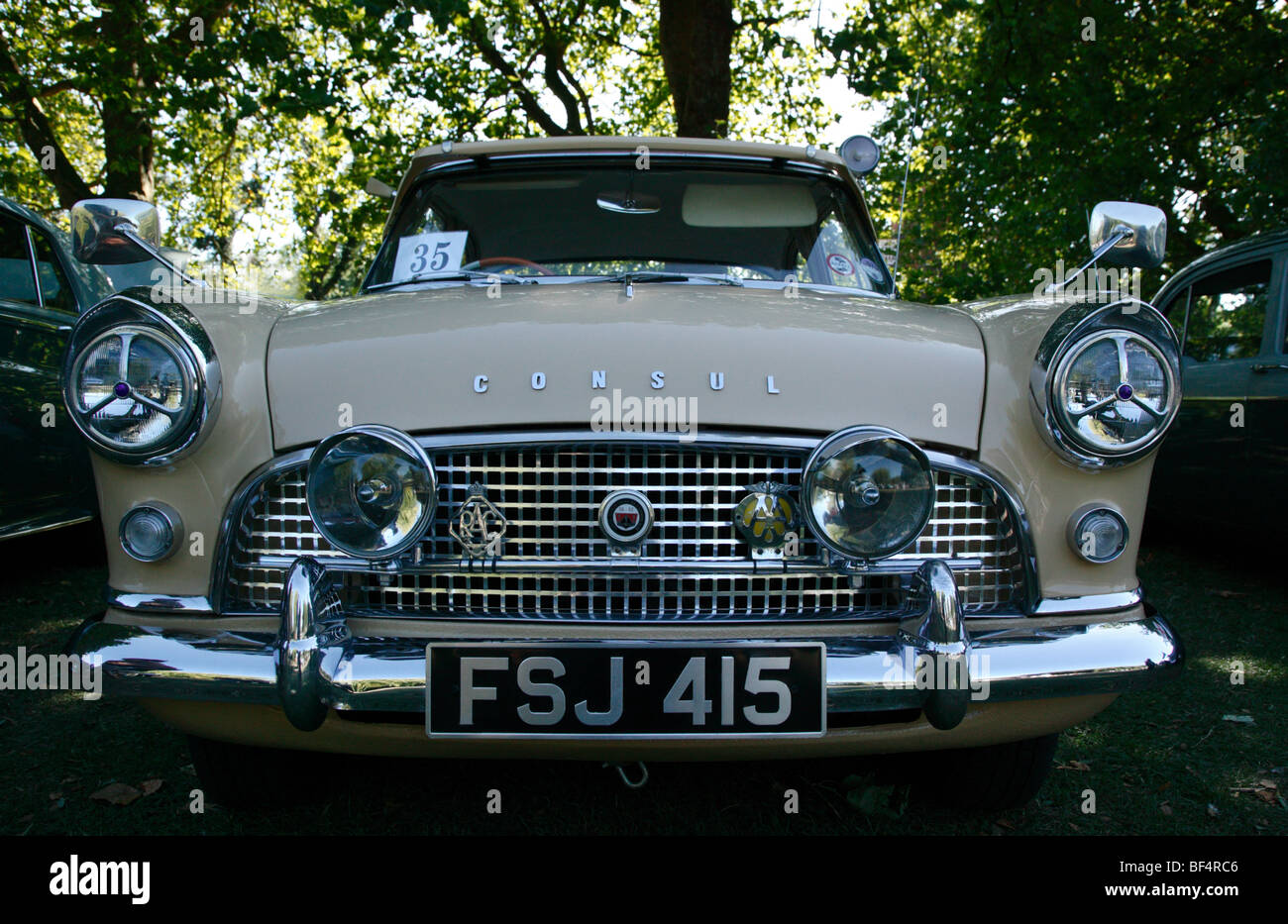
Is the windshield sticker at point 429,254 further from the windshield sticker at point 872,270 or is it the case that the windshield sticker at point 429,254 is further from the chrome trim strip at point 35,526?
the chrome trim strip at point 35,526

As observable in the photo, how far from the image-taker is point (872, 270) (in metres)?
2.74

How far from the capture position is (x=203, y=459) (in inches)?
65.7

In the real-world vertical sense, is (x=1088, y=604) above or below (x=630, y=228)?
below

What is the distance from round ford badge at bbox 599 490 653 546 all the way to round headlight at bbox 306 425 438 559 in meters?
0.30

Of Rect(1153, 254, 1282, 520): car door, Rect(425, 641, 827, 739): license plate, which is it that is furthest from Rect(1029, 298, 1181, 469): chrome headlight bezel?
Rect(1153, 254, 1282, 520): car door

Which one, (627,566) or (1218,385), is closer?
(627,566)

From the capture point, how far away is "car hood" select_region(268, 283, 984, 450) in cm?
162

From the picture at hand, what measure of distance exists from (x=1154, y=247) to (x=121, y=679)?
2.27 metres

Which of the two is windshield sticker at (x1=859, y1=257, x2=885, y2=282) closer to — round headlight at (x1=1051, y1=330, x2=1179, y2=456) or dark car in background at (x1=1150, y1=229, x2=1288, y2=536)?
round headlight at (x1=1051, y1=330, x2=1179, y2=456)

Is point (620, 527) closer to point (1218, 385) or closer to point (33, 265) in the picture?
point (33, 265)

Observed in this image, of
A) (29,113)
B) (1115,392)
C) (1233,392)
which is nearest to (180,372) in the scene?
(1115,392)

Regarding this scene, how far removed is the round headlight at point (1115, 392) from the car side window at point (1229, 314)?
115 inches

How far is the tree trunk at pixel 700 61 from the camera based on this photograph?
7.47 metres

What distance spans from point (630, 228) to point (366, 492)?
1.32 meters
